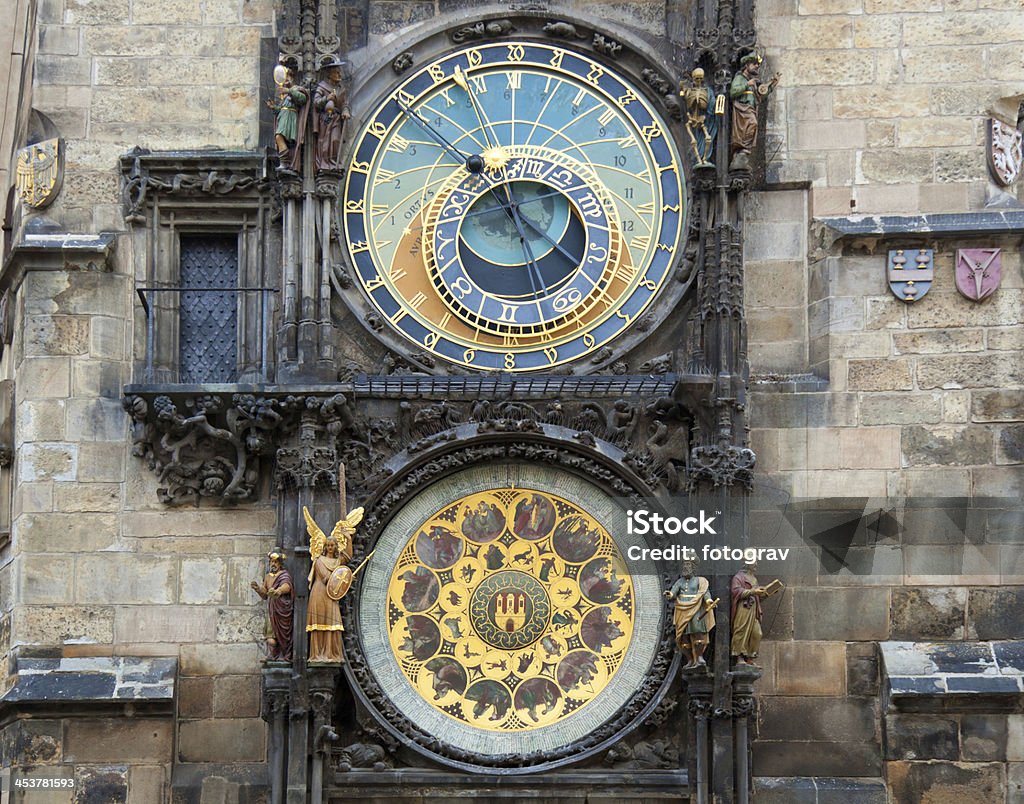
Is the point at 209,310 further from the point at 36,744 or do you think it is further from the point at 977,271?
the point at 977,271

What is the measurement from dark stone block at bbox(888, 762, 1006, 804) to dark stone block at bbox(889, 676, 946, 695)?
0.43 meters

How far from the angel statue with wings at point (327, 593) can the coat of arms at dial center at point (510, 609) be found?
45 centimetres

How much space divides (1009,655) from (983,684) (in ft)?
0.98

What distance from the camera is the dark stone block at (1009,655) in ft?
50.5

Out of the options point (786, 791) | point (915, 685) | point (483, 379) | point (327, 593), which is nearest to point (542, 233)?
point (483, 379)

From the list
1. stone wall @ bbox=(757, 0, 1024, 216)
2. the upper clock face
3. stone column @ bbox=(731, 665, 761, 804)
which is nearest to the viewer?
stone column @ bbox=(731, 665, 761, 804)

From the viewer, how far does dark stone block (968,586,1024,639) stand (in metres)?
15.6

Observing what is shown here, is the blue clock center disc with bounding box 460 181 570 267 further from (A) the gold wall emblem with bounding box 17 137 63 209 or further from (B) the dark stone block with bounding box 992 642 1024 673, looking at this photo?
(B) the dark stone block with bounding box 992 642 1024 673

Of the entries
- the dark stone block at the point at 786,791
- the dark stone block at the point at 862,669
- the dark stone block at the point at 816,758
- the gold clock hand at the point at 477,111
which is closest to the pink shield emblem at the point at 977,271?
the dark stone block at the point at 862,669

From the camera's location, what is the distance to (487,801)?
1530 centimetres

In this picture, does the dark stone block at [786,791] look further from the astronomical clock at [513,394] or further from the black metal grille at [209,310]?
the black metal grille at [209,310]

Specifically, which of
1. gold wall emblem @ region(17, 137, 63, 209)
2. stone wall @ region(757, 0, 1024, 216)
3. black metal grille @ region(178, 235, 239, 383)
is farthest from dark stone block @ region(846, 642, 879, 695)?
gold wall emblem @ region(17, 137, 63, 209)

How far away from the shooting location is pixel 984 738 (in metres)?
15.3

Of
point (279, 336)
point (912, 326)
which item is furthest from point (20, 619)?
point (912, 326)
